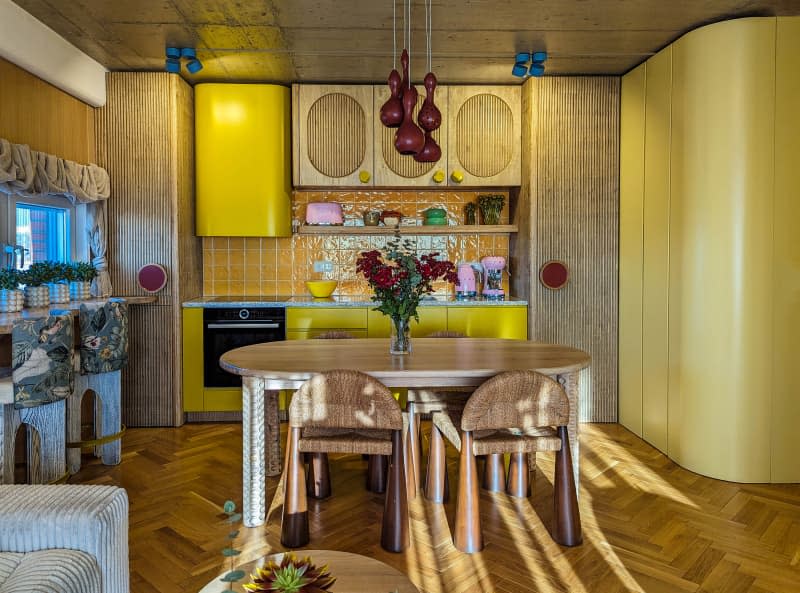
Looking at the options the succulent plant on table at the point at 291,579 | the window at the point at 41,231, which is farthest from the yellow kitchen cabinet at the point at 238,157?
the succulent plant on table at the point at 291,579

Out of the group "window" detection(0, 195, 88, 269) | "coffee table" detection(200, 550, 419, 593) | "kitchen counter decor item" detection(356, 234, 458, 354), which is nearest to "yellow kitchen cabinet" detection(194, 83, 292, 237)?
"window" detection(0, 195, 88, 269)

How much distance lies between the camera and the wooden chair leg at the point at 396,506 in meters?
2.53

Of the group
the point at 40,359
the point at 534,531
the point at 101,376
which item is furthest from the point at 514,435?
the point at 101,376

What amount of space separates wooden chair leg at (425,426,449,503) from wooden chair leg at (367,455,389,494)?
24 cm

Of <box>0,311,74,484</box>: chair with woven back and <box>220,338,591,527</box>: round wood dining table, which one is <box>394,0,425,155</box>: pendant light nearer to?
<box>220,338,591,527</box>: round wood dining table

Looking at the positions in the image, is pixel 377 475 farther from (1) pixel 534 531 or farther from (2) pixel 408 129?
(2) pixel 408 129

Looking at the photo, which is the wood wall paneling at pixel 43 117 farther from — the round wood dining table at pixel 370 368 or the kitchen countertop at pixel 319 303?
the round wood dining table at pixel 370 368

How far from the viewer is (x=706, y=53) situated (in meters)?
3.49

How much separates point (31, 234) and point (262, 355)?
205cm

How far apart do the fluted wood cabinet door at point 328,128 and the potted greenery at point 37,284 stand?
76.0 inches

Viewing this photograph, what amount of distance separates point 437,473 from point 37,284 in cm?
247

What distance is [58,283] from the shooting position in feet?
12.5

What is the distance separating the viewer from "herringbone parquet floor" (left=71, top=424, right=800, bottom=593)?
2.35 meters

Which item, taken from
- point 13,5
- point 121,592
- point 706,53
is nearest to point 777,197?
point 706,53
